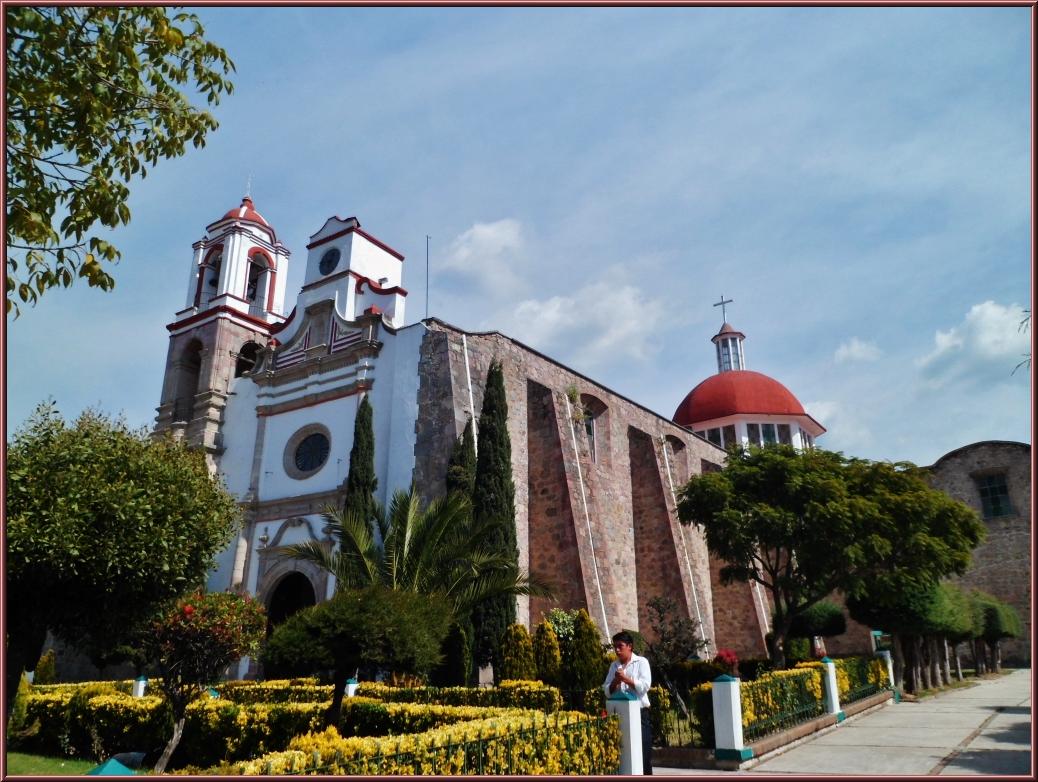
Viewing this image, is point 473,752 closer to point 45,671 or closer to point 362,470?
point 362,470

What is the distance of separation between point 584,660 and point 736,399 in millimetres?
24192

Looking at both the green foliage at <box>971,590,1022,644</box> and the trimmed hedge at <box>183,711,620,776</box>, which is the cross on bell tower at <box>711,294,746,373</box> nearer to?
the green foliage at <box>971,590,1022,644</box>

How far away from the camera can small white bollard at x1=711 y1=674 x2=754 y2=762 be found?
902 cm

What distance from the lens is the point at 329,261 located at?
80.3 feet

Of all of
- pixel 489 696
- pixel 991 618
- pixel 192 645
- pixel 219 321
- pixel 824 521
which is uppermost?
pixel 219 321

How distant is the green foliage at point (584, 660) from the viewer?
14.9 m

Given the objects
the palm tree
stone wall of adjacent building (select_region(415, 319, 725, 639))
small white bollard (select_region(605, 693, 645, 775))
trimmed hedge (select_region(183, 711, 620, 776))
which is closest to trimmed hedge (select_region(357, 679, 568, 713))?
the palm tree

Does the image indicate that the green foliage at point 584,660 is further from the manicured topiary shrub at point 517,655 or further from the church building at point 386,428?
the church building at point 386,428

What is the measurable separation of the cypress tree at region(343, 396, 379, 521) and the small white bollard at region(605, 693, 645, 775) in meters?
12.4

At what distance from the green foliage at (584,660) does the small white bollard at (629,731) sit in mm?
8423

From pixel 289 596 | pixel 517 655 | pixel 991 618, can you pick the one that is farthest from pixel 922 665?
pixel 289 596

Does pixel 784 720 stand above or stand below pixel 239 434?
below

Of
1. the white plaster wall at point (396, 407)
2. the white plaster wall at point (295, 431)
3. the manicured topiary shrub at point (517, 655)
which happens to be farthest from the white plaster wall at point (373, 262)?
the manicured topiary shrub at point (517, 655)

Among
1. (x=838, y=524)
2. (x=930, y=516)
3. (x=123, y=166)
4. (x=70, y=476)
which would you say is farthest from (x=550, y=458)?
(x=123, y=166)
